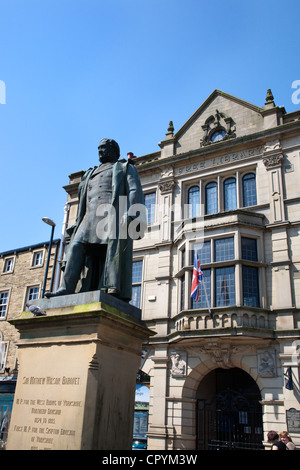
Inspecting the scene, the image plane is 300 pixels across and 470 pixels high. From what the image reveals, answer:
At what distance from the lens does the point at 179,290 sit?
65.0 ft

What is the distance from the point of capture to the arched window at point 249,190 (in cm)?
2016

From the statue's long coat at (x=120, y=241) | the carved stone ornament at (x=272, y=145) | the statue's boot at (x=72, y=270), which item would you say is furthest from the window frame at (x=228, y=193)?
the statue's boot at (x=72, y=270)

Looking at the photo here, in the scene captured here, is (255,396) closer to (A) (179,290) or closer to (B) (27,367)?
(A) (179,290)

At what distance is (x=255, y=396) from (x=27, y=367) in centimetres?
1642

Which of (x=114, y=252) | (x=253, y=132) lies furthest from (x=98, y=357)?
(x=253, y=132)

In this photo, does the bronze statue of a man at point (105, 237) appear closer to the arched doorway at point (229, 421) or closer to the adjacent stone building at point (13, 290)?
the arched doorway at point (229, 421)

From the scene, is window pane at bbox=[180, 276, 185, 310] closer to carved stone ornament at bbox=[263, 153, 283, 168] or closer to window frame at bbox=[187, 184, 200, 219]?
window frame at bbox=[187, 184, 200, 219]

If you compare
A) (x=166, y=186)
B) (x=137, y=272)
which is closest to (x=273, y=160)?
(x=166, y=186)

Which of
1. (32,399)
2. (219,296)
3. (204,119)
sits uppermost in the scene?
(204,119)

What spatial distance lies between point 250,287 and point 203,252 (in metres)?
2.74

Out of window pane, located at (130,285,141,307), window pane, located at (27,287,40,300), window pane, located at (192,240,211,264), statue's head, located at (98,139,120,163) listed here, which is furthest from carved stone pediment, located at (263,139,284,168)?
window pane, located at (27,287,40,300)

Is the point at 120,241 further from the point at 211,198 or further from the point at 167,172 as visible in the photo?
the point at 167,172

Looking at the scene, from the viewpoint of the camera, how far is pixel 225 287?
18.0 metres

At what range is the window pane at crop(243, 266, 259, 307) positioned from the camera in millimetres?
17634
